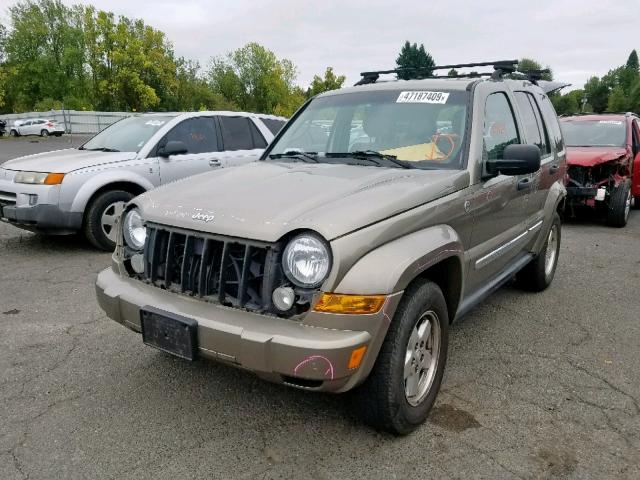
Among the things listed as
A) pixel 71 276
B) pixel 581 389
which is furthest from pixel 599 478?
pixel 71 276

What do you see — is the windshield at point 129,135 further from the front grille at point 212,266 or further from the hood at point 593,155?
the hood at point 593,155

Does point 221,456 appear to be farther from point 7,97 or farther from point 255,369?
point 7,97

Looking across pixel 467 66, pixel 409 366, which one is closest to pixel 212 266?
pixel 409 366

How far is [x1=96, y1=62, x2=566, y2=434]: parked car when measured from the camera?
234 centimetres

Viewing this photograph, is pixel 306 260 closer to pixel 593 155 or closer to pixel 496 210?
pixel 496 210

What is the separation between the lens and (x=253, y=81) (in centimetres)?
8269

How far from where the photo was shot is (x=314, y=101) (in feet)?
14.2

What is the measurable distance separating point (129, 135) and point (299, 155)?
4.01 m

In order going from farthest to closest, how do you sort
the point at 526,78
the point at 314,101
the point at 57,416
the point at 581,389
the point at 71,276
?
1. the point at 71,276
2. the point at 526,78
3. the point at 314,101
4. the point at 581,389
5. the point at 57,416

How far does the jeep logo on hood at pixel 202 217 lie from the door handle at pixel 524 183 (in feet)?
7.88

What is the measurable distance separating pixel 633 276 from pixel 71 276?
5845 millimetres

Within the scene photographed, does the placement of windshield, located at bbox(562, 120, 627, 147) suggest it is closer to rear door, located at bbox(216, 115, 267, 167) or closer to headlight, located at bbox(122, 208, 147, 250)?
rear door, located at bbox(216, 115, 267, 167)

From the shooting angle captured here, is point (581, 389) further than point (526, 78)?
No

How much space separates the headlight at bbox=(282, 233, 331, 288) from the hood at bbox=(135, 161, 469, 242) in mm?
57
